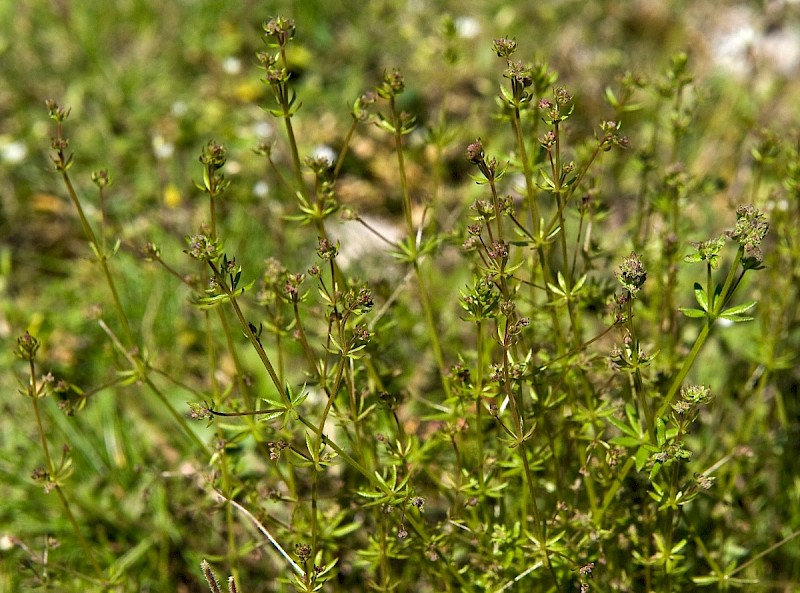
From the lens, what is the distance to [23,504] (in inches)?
121

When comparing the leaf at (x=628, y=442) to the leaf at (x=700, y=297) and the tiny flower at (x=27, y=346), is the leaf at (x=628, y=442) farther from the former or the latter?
the tiny flower at (x=27, y=346)

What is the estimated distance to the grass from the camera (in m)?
2.05

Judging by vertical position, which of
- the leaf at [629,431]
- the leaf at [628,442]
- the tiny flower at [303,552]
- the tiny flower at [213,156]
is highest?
the tiny flower at [213,156]

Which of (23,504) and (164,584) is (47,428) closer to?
(23,504)

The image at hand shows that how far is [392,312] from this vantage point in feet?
9.23

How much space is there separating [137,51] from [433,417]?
372 centimetres

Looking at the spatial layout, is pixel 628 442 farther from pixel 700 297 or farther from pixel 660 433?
pixel 700 297

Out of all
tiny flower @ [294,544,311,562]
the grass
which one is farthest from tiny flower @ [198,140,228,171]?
tiny flower @ [294,544,311,562]

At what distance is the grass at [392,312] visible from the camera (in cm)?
205

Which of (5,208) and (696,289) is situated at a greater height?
(5,208)

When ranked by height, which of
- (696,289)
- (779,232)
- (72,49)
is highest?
(72,49)

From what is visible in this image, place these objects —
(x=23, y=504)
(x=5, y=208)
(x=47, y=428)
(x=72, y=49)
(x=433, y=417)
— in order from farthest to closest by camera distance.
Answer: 1. (x=72, y=49)
2. (x=5, y=208)
3. (x=47, y=428)
4. (x=23, y=504)
5. (x=433, y=417)

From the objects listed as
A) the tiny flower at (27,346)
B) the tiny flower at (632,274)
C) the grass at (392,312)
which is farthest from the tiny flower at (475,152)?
the tiny flower at (27,346)

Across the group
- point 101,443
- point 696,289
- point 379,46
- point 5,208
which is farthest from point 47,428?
point 379,46
